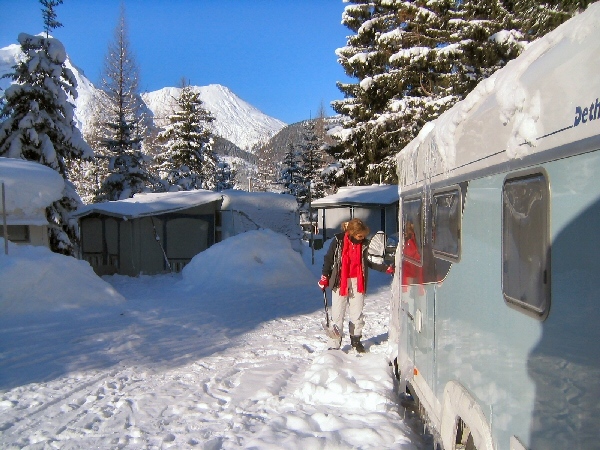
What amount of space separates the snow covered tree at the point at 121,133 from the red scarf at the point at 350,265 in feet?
73.7

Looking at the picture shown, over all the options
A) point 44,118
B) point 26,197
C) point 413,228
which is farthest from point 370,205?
point 413,228

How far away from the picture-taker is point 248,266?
44.3 ft

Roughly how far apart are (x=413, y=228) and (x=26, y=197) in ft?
37.5

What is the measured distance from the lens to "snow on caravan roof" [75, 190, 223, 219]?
54.1 feet

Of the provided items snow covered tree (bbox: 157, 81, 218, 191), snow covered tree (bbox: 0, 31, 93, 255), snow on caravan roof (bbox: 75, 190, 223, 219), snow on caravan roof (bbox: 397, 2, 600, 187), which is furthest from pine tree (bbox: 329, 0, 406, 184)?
snow on caravan roof (bbox: 397, 2, 600, 187)

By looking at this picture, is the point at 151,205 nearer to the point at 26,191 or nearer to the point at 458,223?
the point at 26,191

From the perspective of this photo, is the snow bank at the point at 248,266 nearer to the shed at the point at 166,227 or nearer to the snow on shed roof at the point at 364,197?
the shed at the point at 166,227

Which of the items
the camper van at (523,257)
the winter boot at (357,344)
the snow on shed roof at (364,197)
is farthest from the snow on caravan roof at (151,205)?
the camper van at (523,257)

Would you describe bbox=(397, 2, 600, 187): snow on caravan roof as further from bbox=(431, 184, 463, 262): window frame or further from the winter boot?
the winter boot

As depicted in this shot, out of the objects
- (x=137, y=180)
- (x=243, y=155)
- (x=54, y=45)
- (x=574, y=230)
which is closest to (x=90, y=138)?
(x=137, y=180)

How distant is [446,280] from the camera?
341cm

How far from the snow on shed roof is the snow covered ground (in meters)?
12.2

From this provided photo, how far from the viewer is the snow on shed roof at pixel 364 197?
23766mm

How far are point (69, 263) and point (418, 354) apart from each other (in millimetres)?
8311
